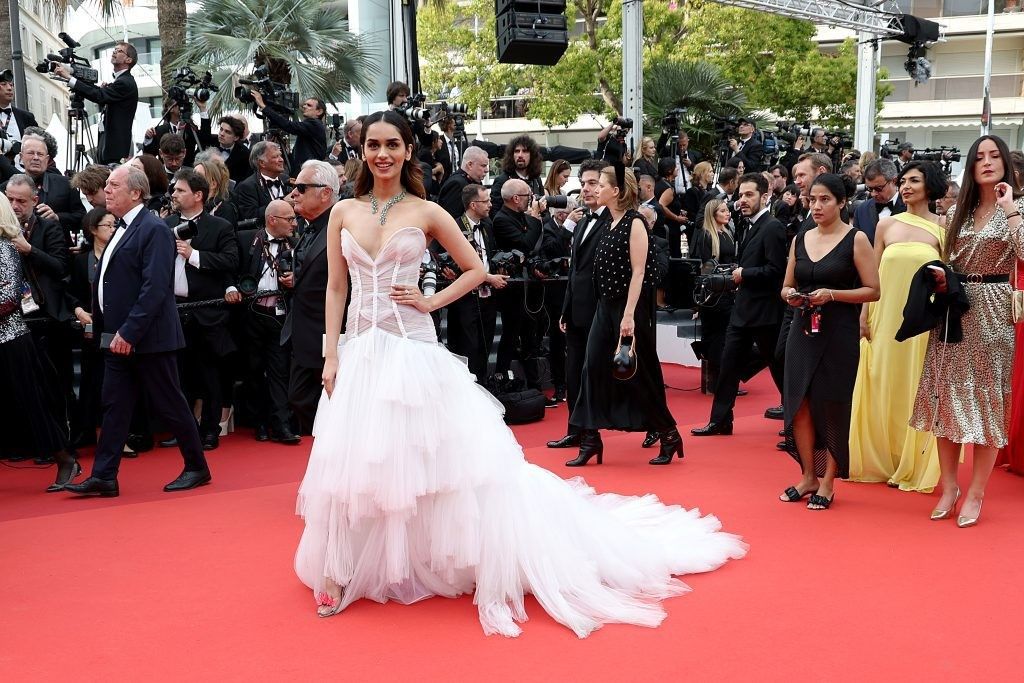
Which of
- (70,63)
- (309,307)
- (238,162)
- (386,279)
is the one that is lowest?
(309,307)

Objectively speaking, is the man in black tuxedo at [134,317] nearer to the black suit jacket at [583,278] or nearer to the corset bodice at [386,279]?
the corset bodice at [386,279]

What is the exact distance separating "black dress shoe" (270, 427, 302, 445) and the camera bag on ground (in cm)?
156

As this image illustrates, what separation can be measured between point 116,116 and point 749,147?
8.01 m

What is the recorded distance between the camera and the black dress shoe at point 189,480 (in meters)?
6.09


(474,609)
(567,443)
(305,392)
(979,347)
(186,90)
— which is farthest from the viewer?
(186,90)

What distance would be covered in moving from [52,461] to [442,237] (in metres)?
3.98

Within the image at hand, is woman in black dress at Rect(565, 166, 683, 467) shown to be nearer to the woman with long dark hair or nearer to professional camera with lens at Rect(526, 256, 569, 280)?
the woman with long dark hair

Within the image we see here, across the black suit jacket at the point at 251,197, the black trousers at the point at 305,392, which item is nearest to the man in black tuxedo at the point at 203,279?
the black suit jacket at the point at 251,197

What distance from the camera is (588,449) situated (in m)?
6.65

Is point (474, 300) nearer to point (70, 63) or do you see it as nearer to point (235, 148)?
point (235, 148)

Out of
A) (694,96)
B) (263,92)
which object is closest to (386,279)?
(263,92)

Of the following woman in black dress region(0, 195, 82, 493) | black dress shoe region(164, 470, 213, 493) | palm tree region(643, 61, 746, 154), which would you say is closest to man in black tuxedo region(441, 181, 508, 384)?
black dress shoe region(164, 470, 213, 493)

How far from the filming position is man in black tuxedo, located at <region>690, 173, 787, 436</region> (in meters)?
7.26

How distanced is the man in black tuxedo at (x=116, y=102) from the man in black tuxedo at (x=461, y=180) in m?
3.73
